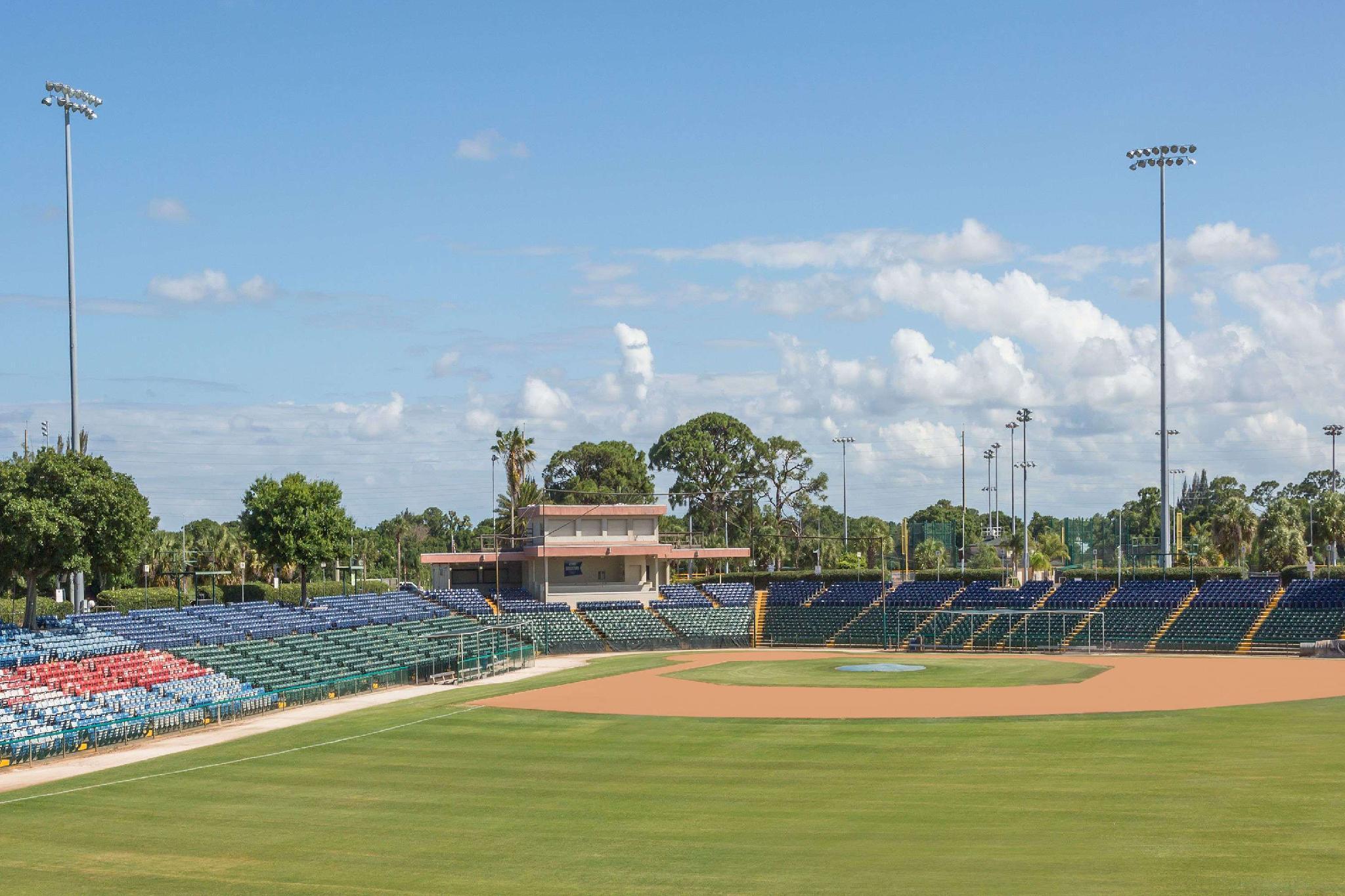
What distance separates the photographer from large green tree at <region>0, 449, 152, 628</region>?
51.4 meters

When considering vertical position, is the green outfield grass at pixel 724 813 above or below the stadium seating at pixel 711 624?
above

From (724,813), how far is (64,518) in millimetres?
35459

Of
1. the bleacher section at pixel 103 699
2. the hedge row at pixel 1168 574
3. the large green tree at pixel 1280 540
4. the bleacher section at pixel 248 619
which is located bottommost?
the bleacher section at pixel 103 699

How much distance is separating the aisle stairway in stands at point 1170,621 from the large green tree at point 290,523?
50.5 metres

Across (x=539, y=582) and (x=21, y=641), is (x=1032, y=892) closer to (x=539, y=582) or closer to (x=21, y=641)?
(x=21, y=641)

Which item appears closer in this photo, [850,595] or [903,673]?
[903,673]

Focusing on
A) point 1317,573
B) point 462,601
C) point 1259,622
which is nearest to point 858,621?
point 1259,622

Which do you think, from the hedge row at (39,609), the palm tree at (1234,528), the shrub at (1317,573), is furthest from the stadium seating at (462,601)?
the palm tree at (1234,528)

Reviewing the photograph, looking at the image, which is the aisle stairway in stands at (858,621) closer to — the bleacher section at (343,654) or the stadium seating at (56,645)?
the bleacher section at (343,654)

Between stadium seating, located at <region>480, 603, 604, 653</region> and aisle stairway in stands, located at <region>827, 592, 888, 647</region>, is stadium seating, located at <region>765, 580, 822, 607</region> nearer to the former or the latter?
aisle stairway in stands, located at <region>827, 592, 888, 647</region>

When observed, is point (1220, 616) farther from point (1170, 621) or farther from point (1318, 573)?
point (1318, 573)

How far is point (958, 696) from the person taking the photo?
179 ft

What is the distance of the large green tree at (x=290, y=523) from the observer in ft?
243

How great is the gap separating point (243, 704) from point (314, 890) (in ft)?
101
